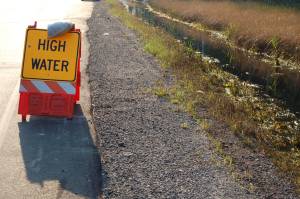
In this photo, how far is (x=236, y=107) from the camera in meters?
10.6

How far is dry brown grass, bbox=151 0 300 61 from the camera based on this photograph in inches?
795

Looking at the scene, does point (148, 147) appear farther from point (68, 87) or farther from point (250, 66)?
point (250, 66)

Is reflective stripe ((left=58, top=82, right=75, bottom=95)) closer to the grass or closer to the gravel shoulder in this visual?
the gravel shoulder

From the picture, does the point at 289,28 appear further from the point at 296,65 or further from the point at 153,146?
the point at 153,146

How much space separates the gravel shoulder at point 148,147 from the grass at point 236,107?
0.43m

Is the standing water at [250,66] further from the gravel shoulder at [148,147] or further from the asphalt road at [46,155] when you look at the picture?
the asphalt road at [46,155]

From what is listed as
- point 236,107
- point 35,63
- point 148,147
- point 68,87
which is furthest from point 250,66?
point 148,147

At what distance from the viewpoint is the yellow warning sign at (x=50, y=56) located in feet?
27.5

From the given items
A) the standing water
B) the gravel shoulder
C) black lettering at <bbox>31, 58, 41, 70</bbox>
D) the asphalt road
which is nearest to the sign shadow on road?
the asphalt road

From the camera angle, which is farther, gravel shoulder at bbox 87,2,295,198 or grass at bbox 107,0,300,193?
grass at bbox 107,0,300,193

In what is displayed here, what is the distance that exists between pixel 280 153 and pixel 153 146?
240 centimetres

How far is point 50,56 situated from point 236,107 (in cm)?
455

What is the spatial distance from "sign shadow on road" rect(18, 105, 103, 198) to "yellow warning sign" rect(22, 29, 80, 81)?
2.74 feet

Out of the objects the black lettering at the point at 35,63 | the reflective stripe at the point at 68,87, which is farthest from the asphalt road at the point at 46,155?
the black lettering at the point at 35,63
